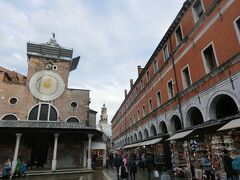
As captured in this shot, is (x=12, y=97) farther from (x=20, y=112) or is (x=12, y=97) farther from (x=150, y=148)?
(x=150, y=148)

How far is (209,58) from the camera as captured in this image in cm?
1021

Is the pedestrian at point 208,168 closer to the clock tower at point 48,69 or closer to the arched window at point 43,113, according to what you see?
the arched window at point 43,113

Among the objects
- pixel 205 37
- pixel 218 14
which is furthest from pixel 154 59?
pixel 218 14

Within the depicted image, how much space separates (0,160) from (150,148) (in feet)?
48.8

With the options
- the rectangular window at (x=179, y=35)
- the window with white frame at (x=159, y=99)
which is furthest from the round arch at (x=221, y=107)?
the window with white frame at (x=159, y=99)

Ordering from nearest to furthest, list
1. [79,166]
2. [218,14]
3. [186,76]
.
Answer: [218,14], [186,76], [79,166]

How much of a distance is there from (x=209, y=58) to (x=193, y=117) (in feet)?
13.7

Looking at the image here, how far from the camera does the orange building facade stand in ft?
27.4

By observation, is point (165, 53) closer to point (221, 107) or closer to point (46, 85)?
point (221, 107)

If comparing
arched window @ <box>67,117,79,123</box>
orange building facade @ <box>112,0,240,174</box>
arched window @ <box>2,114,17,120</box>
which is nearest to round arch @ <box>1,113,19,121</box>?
arched window @ <box>2,114,17,120</box>

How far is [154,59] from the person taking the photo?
17.7 metres

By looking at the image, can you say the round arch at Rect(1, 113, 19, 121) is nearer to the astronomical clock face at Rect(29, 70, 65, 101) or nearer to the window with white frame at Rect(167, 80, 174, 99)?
the astronomical clock face at Rect(29, 70, 65, 101)

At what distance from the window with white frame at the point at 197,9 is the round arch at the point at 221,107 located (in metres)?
5.31

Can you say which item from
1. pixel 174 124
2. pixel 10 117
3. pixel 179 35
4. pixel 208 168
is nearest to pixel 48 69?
pixel 10 117
